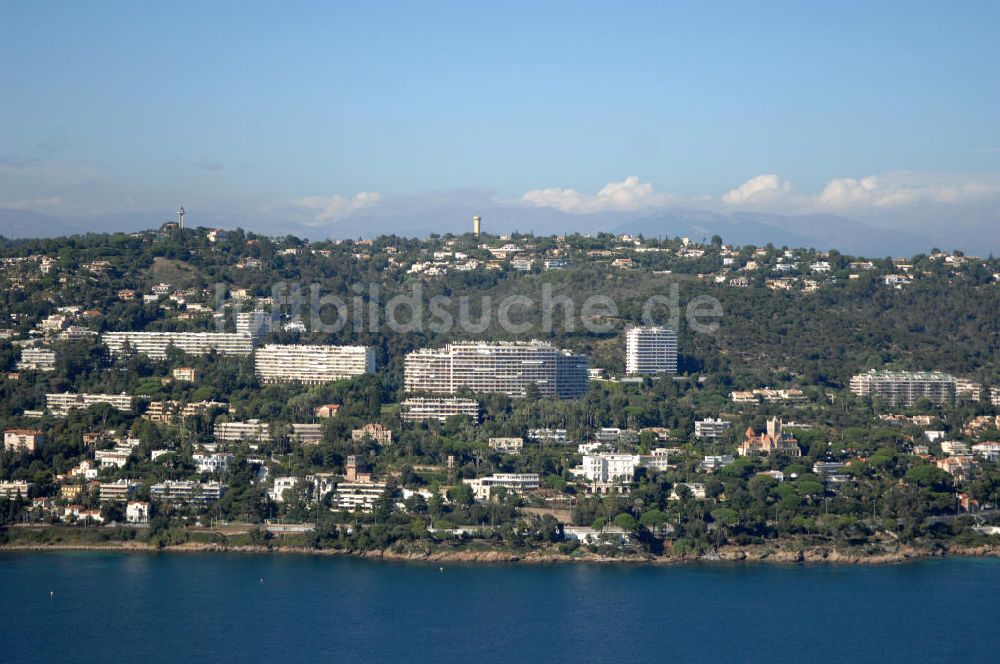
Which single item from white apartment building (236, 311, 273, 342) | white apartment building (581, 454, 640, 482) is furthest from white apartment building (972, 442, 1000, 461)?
white apartment building (236, 311, 273, 342)

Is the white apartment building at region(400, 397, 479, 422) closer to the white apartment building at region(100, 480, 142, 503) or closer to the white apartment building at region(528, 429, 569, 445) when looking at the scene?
the white apartment building at region(528, 429, 569, 445)

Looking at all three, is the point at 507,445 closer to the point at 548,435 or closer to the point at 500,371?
the point at 548,435

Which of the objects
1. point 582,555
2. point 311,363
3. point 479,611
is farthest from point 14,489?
point 311,363

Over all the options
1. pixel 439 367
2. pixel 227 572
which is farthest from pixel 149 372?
pixel 227 572

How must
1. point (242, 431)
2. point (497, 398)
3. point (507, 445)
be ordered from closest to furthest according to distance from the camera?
point (507, 445) → point (242, 431) → point (497, 398)

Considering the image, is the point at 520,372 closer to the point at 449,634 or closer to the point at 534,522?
the point at 534,522

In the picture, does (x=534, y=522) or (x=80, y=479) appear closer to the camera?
(x=534, y=522)
